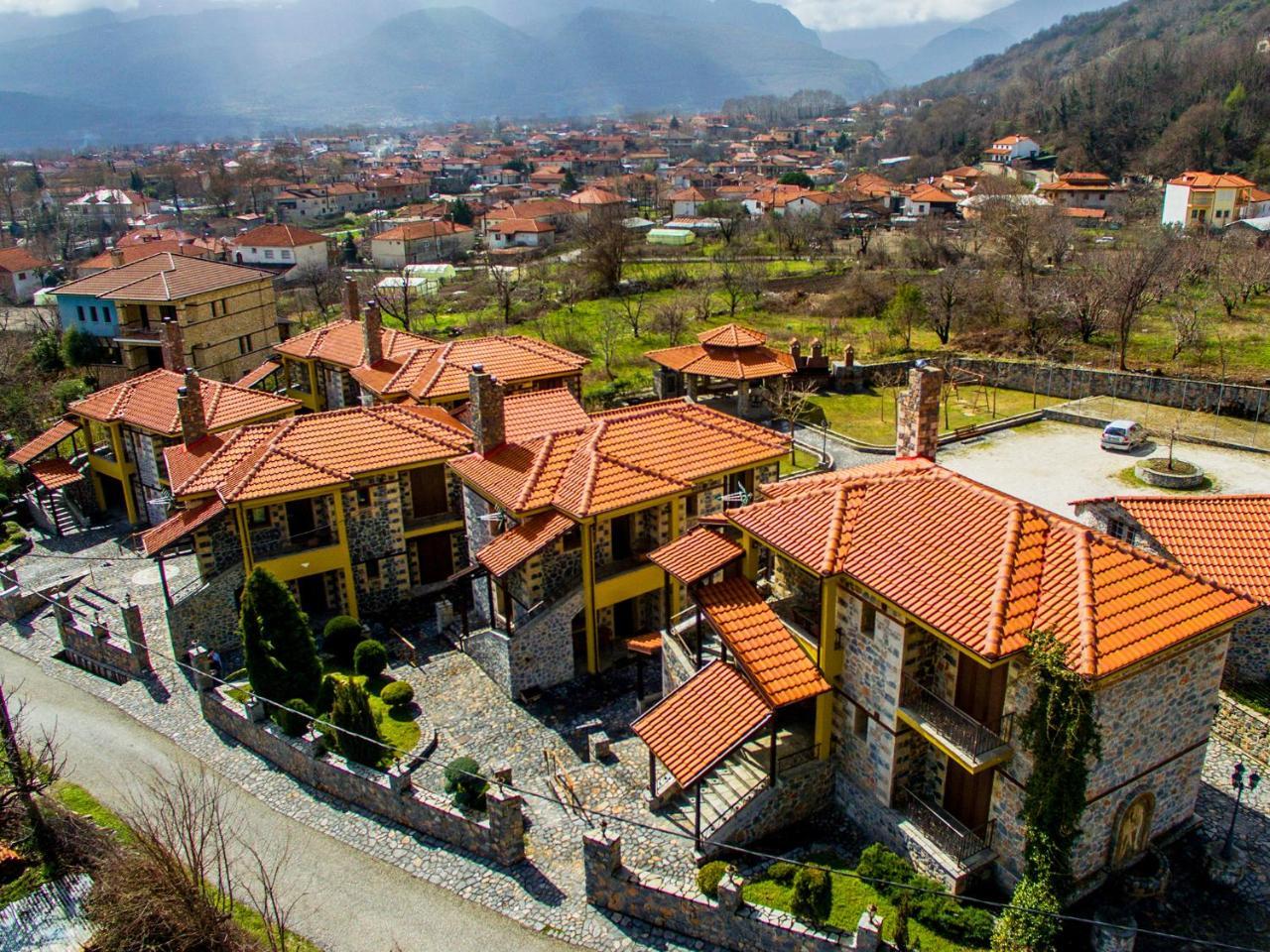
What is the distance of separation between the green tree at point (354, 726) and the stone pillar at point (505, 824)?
3.90m

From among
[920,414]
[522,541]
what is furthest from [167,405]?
[920,414]

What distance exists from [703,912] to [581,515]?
10040 mm

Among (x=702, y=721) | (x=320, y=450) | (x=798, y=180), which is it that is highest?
(x=798, y=180)

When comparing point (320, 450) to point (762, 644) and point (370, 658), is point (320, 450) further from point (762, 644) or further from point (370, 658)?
point (762, 644)

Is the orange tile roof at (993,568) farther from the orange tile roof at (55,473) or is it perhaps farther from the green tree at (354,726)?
the orange tile roof at (55,473)

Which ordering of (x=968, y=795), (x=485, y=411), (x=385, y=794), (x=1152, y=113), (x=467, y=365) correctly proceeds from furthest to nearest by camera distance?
(x=1152, y=113) → (x=467, y=365) → (x=485, y=411) → (x=385, y=794) → (x=968, y=795)

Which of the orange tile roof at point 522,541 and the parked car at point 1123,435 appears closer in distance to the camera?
the orange tile roof at point 522,541

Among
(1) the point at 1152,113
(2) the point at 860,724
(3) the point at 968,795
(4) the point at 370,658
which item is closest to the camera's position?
(3) the point at 968,795

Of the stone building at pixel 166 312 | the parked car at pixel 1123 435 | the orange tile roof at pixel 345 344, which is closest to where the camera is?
the orange tile roof at pixel 345 344

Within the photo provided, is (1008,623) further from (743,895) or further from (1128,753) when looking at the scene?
(743,895)

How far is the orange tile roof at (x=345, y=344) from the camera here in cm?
4034

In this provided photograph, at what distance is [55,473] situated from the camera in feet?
123

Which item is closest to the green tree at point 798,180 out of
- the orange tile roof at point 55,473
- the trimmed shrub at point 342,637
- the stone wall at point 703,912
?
the orange tile roof at point 55,473

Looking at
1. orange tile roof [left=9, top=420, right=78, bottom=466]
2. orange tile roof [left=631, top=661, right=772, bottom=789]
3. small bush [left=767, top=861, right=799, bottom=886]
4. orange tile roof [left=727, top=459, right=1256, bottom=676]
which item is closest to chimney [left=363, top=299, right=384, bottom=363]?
orange tile roof [left=9, top=420, right=78, bottom=466]
